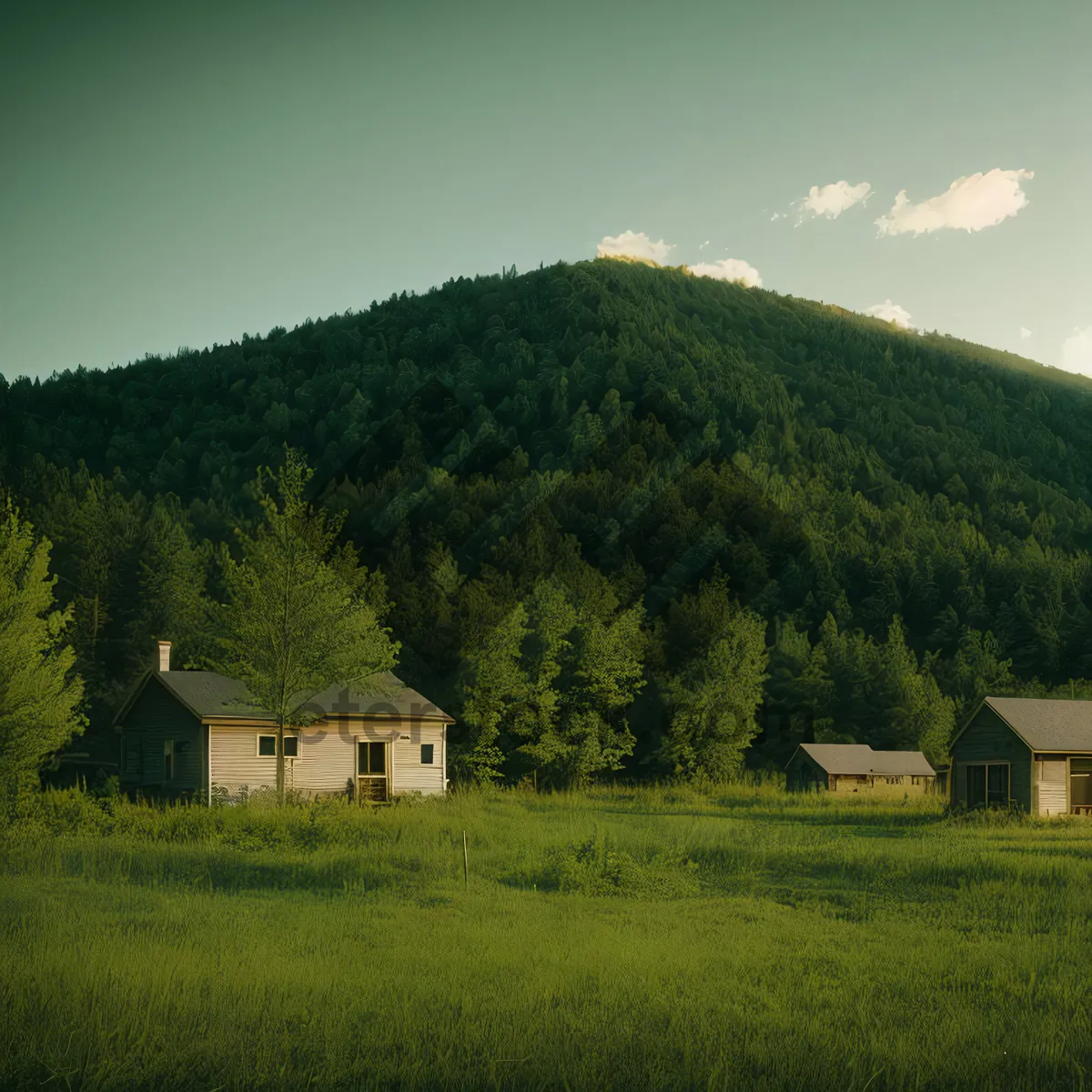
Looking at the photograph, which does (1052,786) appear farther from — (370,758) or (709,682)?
(370,758)

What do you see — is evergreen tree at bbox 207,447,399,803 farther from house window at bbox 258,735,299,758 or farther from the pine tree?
the pine tree

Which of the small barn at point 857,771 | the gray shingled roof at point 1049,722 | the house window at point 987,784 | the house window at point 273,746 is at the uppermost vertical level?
the gray shingled roof at point 1049,722

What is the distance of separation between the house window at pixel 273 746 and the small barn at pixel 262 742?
0.03 meters

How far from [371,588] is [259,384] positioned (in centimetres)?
7702

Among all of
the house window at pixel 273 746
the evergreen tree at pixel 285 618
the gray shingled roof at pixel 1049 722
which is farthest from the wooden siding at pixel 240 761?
the gray shingled roof at pixel 1049 722

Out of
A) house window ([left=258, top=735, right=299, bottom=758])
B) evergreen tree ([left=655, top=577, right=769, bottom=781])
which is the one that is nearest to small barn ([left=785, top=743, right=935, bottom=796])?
evergreen tree ([left=655, top=577, right=769, bottom=781])

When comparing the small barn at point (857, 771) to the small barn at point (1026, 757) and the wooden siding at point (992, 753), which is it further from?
the small barn at point (1026, 757)

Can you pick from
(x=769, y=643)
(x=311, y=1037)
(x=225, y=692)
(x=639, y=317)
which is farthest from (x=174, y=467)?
(x=311, y=1037)

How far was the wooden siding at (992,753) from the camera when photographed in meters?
37.3

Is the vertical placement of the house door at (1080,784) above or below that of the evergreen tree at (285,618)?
below

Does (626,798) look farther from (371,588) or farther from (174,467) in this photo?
(174,467)

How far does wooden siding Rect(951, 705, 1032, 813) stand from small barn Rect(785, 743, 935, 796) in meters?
19.4

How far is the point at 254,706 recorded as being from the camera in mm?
35094

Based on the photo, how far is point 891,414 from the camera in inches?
5768
